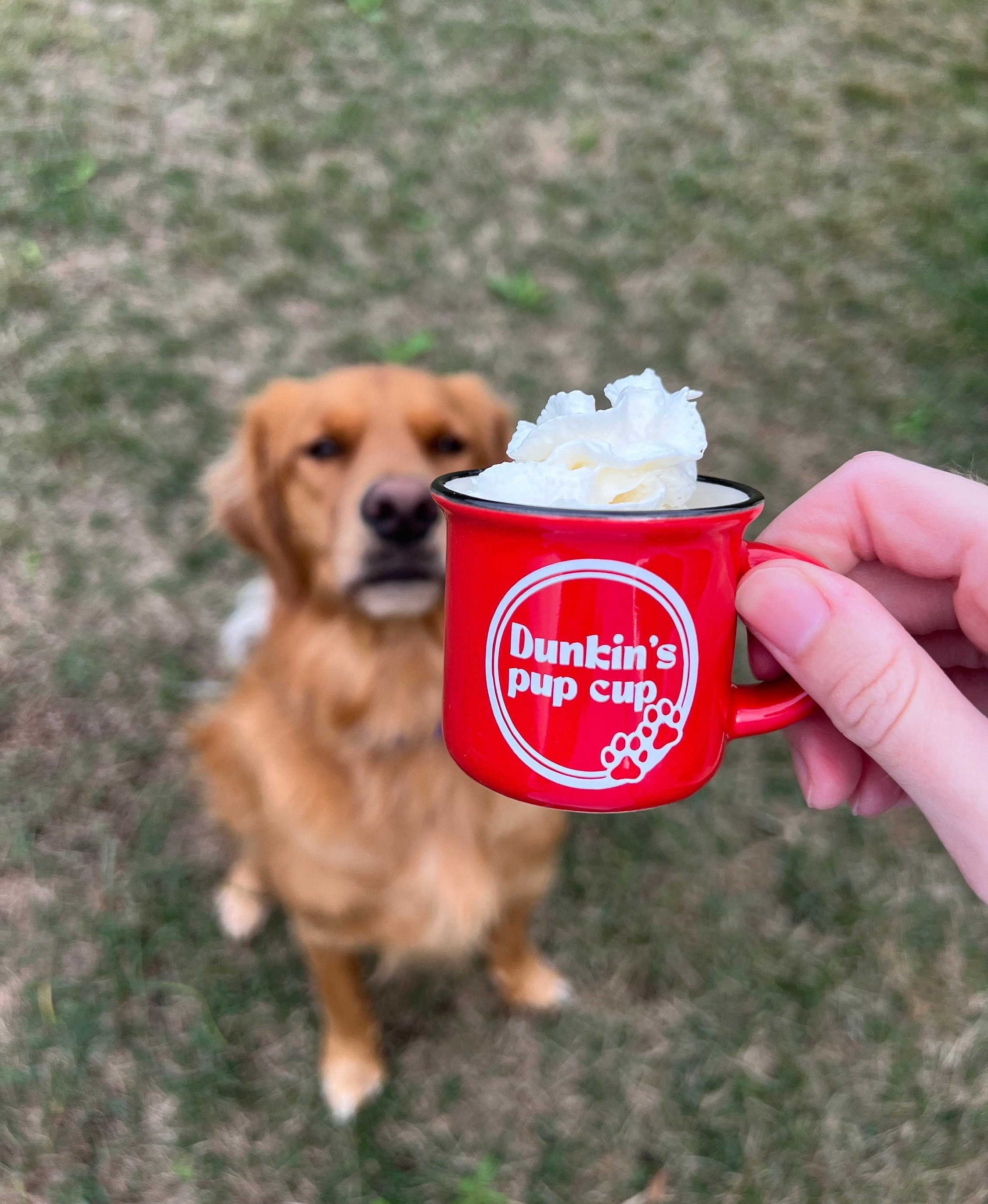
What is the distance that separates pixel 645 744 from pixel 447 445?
131cm

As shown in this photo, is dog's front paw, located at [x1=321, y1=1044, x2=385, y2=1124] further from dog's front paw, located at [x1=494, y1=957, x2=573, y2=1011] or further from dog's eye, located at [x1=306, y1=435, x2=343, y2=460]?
dog's eye, located at [x1=306, y1=435, x2=343, y2=460]

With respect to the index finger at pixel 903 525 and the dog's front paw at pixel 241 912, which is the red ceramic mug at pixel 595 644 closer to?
the index finger at pixel 903 525

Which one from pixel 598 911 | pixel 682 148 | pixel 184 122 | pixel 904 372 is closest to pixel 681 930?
pixel 598 911

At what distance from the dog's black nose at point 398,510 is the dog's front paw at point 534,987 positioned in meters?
1.40

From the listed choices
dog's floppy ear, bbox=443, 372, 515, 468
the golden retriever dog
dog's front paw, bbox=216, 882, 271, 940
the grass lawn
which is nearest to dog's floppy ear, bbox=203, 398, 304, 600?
the golden retriever dog

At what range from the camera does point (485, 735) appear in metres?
0.93

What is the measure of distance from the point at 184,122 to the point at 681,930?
156 inches

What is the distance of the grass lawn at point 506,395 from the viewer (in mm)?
2279

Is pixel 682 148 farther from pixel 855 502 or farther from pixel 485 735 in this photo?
pixel 485 735

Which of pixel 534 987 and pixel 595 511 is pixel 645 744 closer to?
pixel 595 511

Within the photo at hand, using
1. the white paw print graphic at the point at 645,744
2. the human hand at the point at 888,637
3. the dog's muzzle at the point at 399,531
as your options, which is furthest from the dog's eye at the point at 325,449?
the white paw print graphic at the point at 645,744

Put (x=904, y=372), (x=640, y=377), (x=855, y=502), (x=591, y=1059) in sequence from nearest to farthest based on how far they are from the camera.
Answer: (x=640, y=377), (x=855, y=502), (x=591, y=1059), (x=904, y=372)

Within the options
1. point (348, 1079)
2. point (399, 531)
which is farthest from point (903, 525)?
point (348, 1079)

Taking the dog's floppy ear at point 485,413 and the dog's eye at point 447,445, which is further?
the dog's floppy ear at point 485,413
